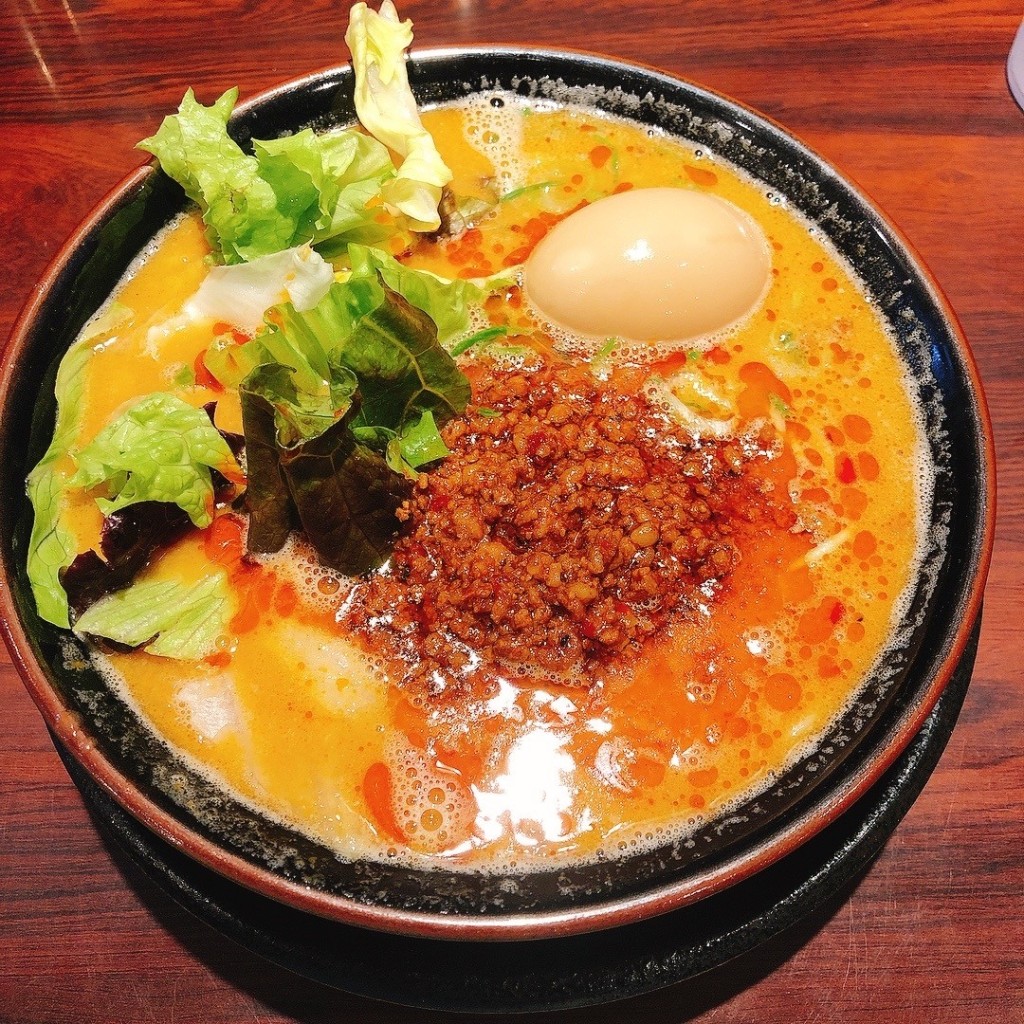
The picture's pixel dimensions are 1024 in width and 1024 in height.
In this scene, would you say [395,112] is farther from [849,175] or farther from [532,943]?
[532,943]

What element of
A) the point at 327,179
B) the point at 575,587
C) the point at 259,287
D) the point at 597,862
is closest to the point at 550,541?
the point at 575,587

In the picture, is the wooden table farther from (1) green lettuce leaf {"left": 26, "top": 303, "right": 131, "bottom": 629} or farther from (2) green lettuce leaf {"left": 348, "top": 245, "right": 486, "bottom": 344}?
(2) green lettuce leaf {"left": 348, "top": 245, "right": 486, "bottom": 344}

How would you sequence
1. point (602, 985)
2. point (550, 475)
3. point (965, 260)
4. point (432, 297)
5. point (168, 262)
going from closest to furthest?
point (602, 985) < point (550, 475) < point (432, 297) < point (168, 262) < point (965, 260)

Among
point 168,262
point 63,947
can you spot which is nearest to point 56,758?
point 63,947

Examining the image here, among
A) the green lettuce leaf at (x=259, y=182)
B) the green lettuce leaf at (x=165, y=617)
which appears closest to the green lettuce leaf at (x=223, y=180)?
the green lettuce leaf at (x=259, y=182)

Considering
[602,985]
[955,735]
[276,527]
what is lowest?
[955,735]

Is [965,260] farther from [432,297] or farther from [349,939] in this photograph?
[349,939]
